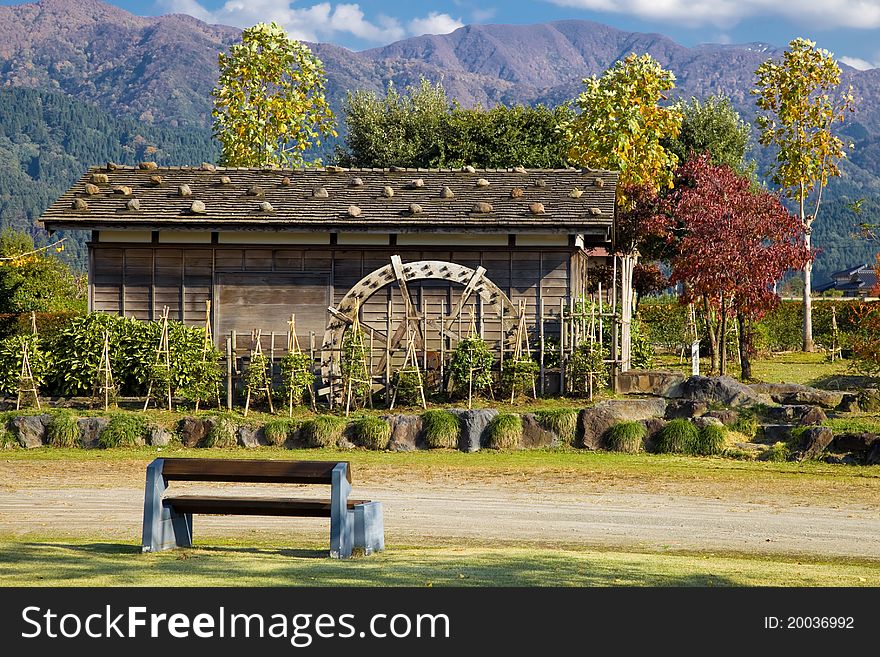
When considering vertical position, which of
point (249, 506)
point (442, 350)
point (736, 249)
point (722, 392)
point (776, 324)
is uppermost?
point (736, 249)

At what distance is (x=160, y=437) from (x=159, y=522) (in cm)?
992

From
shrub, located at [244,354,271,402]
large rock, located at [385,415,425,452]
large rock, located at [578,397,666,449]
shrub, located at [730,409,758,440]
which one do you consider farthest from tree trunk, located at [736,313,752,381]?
shrub, located at [244,354,271,402]

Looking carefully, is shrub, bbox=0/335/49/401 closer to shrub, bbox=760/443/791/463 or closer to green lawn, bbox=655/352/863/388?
shrub, bbox=760/443/791/463

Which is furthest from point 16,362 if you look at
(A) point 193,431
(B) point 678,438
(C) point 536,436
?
(B) point 678,438

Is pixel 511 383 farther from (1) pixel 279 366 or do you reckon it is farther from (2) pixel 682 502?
(2) pixel 682 502

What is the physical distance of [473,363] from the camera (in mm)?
22812

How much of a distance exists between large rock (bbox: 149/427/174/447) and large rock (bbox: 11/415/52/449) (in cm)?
174

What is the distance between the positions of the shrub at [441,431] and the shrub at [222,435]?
3.23 m

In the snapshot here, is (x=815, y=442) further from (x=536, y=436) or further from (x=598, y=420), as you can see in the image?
(x=536, y=436)

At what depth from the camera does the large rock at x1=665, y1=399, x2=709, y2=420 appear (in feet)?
68.0

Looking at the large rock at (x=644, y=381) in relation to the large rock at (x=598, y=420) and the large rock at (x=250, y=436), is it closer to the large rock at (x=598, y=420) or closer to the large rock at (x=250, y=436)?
the large rock at (x=598, y=420)

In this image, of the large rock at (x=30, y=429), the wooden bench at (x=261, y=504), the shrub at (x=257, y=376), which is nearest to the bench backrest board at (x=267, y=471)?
the wooden bench at (x=261, y=504)

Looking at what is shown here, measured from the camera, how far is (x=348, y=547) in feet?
33.7

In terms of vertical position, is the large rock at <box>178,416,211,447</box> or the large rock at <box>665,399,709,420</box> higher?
the large rock at <box>665,399,709,420</box>
